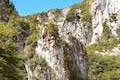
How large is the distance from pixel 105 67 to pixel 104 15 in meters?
31.8

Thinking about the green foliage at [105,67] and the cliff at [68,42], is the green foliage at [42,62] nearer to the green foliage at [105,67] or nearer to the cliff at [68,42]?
the cliff at [68,42]

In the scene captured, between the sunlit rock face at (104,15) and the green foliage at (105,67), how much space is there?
83.7 ft

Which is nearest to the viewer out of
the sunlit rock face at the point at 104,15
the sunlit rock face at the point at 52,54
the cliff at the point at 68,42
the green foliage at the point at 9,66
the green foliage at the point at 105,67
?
the green foliage at the point at 9,66

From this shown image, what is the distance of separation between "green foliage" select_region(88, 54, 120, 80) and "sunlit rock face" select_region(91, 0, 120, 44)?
83.7ft

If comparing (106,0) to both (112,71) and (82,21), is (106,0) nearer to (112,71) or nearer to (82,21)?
(82,21)

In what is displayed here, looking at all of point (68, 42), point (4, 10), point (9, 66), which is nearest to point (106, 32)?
point (4, 10)

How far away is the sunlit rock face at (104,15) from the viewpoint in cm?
7750

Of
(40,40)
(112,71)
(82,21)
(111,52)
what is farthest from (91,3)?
(40,40)

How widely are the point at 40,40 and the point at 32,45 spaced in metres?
0.63

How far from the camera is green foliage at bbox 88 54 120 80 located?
4440cm

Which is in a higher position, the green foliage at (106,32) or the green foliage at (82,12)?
the green foliage at (82,12)

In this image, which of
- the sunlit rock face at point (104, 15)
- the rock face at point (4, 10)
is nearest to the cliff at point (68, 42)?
the sunlit rock face at point (104, 15)

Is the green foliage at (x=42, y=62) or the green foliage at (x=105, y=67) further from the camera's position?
the green foliage at (x=105, y=67)

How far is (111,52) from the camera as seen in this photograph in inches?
2677
